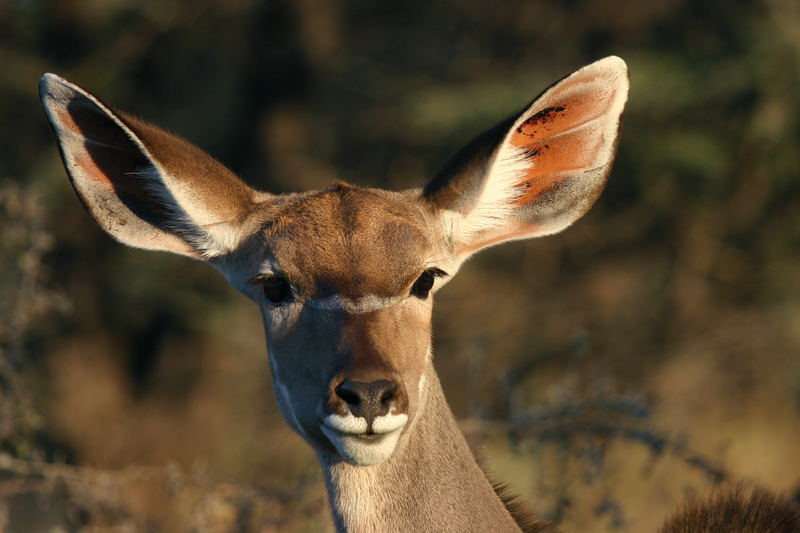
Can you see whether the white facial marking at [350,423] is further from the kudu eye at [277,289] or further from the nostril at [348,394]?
the kudu eye at [277,289]

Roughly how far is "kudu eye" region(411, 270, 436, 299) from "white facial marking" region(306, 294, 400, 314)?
20 cm

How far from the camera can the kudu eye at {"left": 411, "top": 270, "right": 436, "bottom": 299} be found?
4.86 m

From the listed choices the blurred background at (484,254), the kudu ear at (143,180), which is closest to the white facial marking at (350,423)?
the kudu ear at (143,180)

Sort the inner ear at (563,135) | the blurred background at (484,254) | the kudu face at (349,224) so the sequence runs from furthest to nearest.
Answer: the blurred background at (484,254) < the inner ear at (563,135) < the kudu face at (349,224)

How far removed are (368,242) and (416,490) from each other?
3.20ft

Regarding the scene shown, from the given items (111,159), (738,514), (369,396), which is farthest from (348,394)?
(738,514)

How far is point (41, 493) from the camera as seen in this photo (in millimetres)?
7230

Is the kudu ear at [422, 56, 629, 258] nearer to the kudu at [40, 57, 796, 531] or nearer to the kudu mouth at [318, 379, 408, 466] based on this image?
the kudu at [40, 57, 796, 531]

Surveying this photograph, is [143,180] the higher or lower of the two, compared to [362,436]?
higher

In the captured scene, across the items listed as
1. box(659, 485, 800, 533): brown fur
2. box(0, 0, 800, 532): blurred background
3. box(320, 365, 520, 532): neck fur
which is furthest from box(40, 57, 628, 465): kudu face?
box(0, 0, 800, 532): blurred background

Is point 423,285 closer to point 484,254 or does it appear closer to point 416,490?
point 416,490

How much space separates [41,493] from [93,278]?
875 cm

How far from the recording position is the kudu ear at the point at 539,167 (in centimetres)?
487

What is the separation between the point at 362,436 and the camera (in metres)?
4.32
